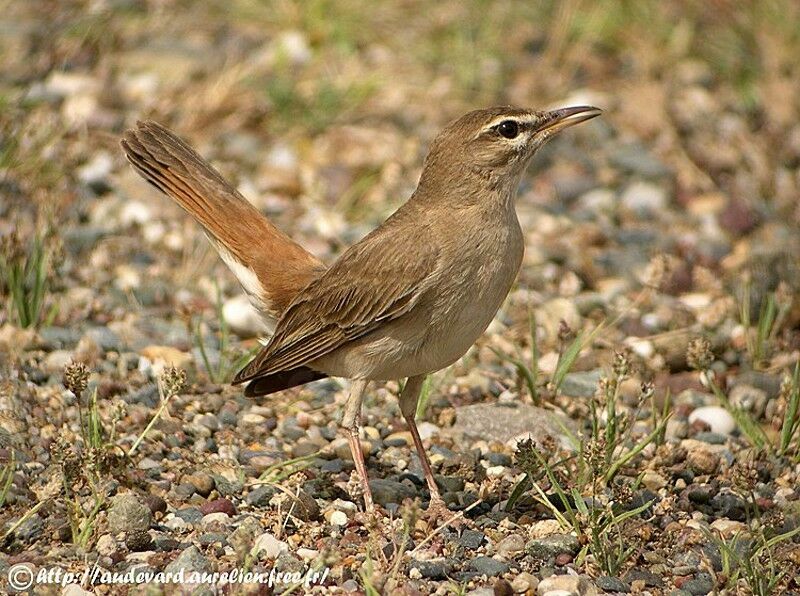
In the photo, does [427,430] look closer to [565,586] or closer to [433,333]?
[433,333]

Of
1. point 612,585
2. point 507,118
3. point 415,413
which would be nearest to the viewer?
point 612,585

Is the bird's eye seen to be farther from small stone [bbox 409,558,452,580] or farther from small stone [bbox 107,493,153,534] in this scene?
small stone [bbox 107,493,153,534]

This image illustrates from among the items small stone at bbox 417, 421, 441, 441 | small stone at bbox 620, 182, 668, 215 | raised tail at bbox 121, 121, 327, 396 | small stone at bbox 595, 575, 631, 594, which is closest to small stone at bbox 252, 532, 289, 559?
raised tail at bbox 121, 121, 327, 396

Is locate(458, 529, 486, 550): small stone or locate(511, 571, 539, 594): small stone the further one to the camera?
locate(458, 529, 486, 550): small stone

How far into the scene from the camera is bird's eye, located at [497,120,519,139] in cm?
587

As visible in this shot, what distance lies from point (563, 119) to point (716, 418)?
6.71 ft

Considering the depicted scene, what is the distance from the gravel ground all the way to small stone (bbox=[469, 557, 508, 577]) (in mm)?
12

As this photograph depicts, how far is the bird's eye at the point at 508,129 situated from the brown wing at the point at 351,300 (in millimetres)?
659

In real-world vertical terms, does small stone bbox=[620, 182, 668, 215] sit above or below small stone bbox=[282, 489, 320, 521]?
above

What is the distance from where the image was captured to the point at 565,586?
511 cm

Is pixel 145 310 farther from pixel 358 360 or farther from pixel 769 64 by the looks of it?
pixel 769 64

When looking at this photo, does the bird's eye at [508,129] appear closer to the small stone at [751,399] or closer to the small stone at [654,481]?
the small stone at [654,481]

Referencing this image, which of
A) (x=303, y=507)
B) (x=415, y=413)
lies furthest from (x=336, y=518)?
(x=415, y=413)


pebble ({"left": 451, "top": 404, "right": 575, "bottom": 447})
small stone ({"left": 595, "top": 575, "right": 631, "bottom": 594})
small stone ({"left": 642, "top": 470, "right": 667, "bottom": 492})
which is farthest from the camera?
pebble ({"left": 451, "top": 404, "right": 575, "bottom": 447})
